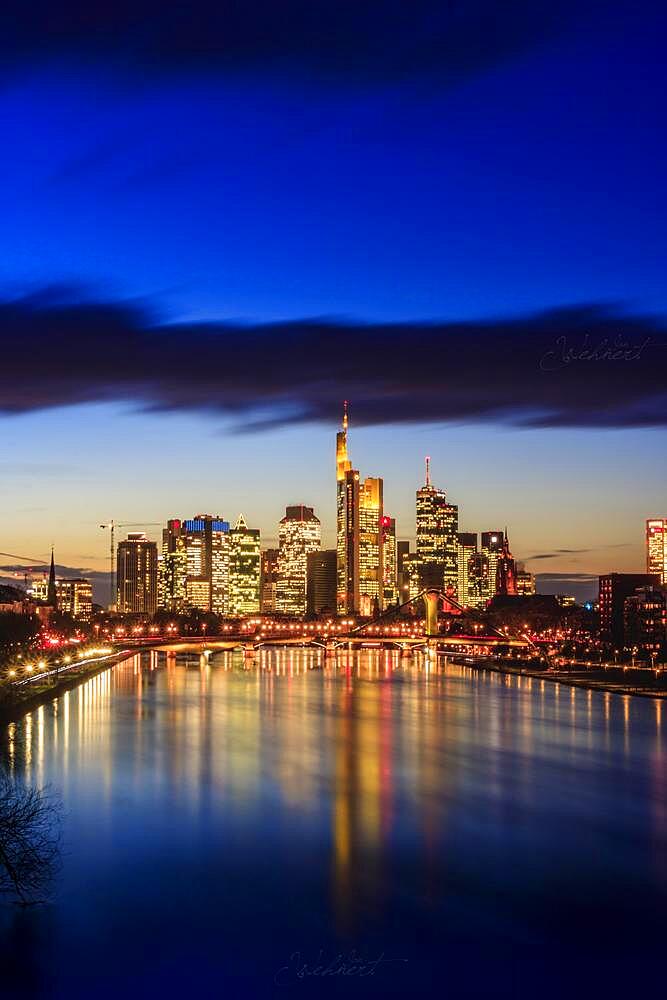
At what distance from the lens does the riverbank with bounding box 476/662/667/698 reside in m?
73.0

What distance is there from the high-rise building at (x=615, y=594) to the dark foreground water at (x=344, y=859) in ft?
303

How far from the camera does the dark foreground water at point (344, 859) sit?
1795 centimetres

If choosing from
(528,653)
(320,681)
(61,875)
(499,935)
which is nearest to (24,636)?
(320,681)

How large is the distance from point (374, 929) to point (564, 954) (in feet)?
10.6

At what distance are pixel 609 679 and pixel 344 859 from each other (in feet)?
201

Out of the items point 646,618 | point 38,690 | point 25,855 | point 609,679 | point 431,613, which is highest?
point 431,613

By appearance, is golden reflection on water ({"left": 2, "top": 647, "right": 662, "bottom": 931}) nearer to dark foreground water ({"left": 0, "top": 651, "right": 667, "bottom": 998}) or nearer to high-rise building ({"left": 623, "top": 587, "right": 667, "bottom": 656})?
dark foreground water ({"left": 0, "top": 651, "right": 667, "bottom": 998})

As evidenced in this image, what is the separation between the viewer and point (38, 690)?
60.3 meters

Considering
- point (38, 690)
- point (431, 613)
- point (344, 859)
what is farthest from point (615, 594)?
point (344, 859)

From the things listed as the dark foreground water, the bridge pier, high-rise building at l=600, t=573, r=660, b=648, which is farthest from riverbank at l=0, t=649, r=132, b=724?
the bridge pier

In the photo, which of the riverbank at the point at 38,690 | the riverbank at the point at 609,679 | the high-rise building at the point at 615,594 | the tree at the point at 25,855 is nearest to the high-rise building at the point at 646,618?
the high-rise building at the point at 615,594

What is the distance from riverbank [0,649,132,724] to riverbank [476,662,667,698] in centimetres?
3298

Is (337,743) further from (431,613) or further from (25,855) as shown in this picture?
(431,613)

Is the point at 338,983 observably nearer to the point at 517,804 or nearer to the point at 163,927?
the point at 163,927
